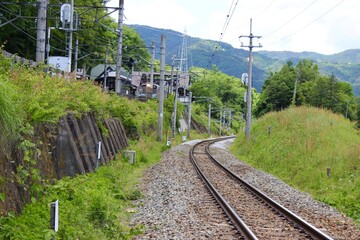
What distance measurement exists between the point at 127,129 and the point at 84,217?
72.5ft

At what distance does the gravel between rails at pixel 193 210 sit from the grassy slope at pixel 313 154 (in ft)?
2.80

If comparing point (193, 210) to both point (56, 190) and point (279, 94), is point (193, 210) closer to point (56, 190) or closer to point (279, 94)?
point (56, 190)

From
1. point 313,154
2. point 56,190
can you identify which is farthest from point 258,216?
point 313,154

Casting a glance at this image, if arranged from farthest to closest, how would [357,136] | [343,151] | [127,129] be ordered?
[127,129] < [357,136] < [343,151]

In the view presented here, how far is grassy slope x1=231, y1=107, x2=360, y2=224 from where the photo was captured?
16.2 metres

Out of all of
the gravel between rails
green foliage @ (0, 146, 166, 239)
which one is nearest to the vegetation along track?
the gravel between rails

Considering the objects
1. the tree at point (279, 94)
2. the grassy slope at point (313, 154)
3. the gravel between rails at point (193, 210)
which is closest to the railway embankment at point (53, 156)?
the gravel between rails at point (193, 210)

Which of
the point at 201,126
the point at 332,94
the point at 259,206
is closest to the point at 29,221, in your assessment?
the point at 259,206

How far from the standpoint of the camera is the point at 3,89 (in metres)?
6.76

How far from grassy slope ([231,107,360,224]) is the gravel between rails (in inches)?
33.6

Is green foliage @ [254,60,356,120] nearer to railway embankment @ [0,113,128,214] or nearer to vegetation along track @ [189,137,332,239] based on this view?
vegetation along track @ [189,137,332,239]

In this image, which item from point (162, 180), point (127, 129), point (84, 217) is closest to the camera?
point (84, 217)

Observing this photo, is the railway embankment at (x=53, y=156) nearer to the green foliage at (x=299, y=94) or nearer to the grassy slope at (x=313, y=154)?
the grassy slope at (x=313, y=154)

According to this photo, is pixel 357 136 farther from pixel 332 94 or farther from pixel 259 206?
pixel 332 94
